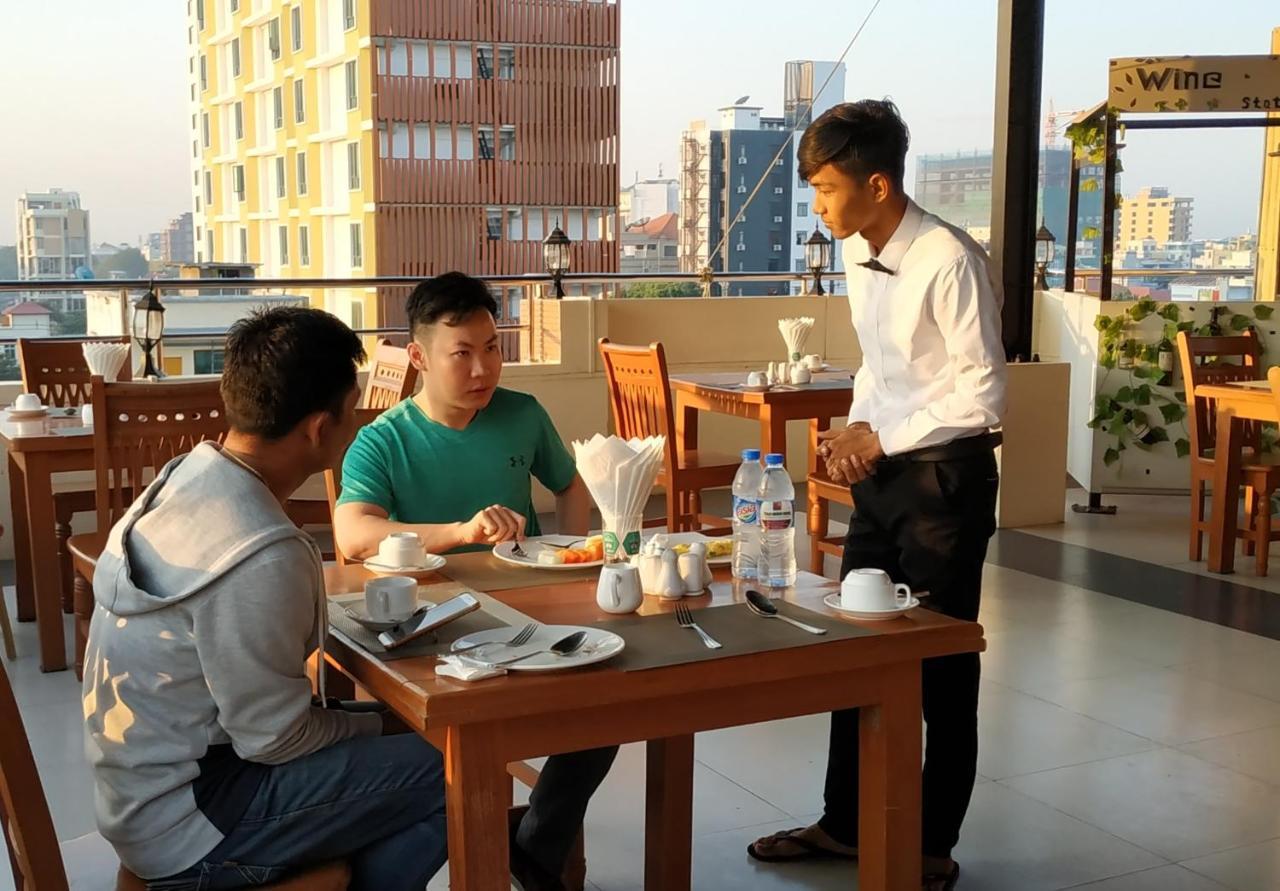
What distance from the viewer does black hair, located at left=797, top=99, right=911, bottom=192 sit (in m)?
2.39

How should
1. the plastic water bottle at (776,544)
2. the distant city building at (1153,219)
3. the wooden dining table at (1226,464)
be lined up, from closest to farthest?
the plastic water bottle at (776,544)
the wooden dining table at (1226,464)
the distant city building at (1153,219)

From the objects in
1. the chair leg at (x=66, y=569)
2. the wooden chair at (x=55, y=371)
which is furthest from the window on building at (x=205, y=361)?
the chair leg at (x=66, y=569)

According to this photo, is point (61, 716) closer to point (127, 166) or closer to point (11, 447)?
point (11, 447)

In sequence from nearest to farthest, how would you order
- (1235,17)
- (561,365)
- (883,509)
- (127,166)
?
(883,509) < (561,365) < (1235,17) < (127,166)

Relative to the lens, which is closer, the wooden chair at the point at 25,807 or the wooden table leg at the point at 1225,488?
the wooden chair at the point at 25,807

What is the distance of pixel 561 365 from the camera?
6.75m

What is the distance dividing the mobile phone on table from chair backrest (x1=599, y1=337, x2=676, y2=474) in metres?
2.88

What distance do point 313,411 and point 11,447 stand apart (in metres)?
2.64

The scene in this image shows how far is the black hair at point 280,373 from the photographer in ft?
5.71

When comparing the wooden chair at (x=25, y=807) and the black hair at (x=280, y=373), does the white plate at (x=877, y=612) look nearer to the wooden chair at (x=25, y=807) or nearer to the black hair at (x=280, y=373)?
the black hair at (x=280, y=373)

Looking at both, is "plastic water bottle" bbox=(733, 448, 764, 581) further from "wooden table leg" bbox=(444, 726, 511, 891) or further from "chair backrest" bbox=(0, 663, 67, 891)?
"chair backrest" bbox=(0, 663, 67, 891)

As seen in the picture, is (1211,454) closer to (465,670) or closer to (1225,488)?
(1225,488)

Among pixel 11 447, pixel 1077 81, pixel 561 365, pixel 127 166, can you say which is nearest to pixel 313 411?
pixel 11 447

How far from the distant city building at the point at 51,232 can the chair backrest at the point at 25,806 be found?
91.1ft
